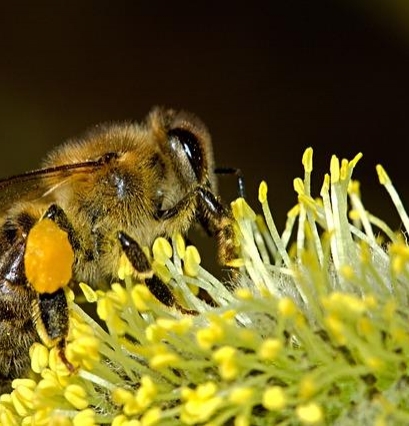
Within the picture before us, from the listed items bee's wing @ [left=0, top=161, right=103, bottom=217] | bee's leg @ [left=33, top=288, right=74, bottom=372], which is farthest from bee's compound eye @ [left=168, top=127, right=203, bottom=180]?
bee's leg @ [left=33, top=288, right=74, bottom=372]

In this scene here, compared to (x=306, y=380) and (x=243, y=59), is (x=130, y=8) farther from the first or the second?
(x=306, y=380)

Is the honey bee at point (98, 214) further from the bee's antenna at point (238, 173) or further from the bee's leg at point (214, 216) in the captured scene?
the bee's antenna at point (238, 173)

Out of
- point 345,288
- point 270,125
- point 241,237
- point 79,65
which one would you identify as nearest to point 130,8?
point 79,65

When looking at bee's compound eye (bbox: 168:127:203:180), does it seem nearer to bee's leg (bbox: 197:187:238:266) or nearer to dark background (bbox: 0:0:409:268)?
bee's leg (bbox: 197:187:238:266)

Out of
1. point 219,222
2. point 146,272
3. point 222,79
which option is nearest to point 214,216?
point 219,222

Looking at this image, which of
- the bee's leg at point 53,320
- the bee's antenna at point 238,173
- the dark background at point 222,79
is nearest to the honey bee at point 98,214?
the bee's leg at point 53,320

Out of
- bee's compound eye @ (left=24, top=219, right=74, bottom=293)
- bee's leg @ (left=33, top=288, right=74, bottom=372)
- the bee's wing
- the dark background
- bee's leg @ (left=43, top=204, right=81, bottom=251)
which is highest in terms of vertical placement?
the dark background
